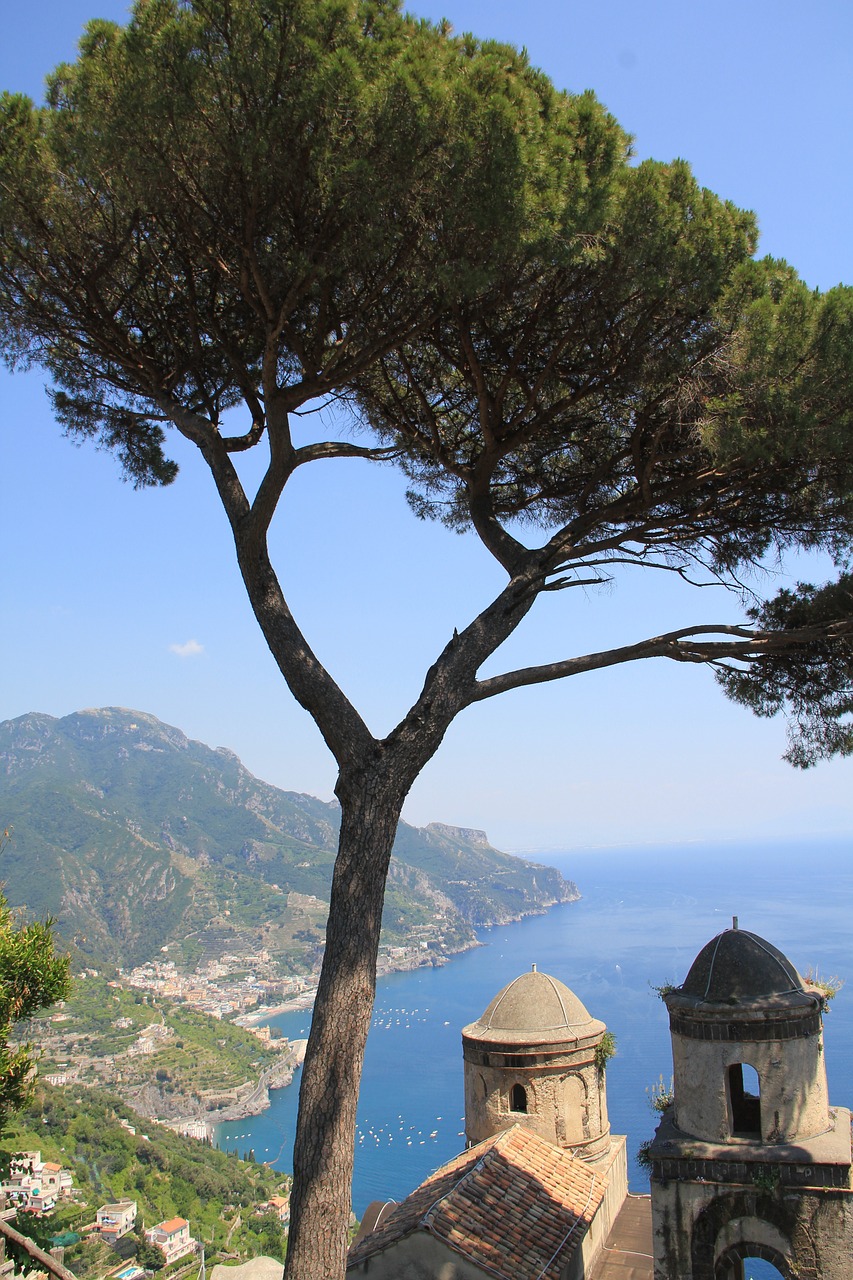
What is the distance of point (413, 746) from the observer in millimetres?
4836

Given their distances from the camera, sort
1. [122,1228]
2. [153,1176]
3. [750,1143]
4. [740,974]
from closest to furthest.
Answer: [750,1143]
[740,974]
[122,1228]
[153,1176]

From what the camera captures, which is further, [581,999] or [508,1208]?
[581,999]

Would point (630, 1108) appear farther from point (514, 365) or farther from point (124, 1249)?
point (514, 365)

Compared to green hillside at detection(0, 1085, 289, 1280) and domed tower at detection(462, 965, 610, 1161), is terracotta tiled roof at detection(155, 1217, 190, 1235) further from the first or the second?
domed tower at detection(462, 965, 610, 1161)

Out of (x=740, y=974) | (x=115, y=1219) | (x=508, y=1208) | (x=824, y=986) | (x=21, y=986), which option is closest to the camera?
(x=21, y=986)

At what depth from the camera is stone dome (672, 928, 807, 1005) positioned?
6500 mm

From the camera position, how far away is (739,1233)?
20.1 ft

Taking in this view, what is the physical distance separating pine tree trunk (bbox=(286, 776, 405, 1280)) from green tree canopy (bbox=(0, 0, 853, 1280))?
0.02 m

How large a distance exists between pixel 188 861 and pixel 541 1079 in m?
132

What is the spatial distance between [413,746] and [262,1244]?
3919cm

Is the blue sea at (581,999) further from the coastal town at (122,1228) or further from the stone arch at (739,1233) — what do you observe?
the stone arch at (739,1233)

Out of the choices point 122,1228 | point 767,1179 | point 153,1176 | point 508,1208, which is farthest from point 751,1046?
point 153,1176

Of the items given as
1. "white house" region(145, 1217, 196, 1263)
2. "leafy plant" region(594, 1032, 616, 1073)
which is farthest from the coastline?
"leafy plant" region(594, 1032, 616, 1073)

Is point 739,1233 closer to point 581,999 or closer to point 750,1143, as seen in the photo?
point 750,1143
